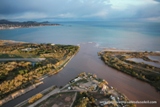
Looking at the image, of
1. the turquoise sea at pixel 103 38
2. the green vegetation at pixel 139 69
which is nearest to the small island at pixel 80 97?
the green vegetation at pixel 139 69

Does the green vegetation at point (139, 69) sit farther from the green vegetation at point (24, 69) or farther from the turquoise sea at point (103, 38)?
the turquoise sea at point (103, 38)

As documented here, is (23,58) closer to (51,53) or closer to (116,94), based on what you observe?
(51,53)

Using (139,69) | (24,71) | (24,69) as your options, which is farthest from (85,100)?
(139,69)

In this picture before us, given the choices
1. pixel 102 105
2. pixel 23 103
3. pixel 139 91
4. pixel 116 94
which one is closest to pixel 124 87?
pixel 139 91

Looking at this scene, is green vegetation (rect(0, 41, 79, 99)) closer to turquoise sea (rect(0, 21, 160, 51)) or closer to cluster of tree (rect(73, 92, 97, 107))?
cluster of tree (rect(73, 92, 97, 107))

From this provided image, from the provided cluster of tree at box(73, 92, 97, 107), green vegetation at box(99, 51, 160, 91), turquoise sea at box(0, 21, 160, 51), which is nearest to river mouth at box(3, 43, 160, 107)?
green vegetation at box(99, 51, 160, 91)

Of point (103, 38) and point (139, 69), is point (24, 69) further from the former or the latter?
point (103, 38)
